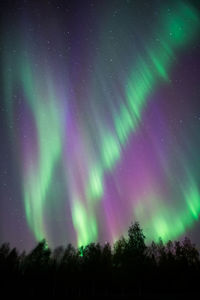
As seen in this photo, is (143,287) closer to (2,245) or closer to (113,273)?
(113,273)

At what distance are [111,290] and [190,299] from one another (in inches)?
781

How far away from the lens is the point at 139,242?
35469 mm

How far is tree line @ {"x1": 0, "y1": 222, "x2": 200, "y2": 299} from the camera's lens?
115ft

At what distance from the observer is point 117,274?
124 feet

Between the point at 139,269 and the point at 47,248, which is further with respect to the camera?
the point at 47,248

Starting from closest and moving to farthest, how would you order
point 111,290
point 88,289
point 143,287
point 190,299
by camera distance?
point 190,299, point 143,287, point 111,290, point 88,289

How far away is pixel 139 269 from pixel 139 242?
4.34m

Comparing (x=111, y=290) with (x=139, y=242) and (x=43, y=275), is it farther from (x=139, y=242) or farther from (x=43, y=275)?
(x=43, y=275)

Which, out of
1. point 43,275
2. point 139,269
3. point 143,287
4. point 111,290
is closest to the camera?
point 139,269

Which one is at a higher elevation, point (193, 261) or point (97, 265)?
point (97, 265)

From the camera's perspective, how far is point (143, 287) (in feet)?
129

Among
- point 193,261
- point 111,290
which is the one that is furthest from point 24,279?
point 193,261

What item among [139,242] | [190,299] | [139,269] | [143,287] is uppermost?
[139,242]

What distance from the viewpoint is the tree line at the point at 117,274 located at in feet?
115
